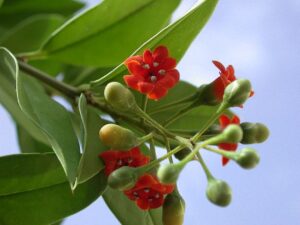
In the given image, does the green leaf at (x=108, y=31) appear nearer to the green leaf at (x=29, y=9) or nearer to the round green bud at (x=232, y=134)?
the green leaf at (x=29, y=9)

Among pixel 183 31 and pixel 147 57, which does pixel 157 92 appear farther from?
pixel 183 31

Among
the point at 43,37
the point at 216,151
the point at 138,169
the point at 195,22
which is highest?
the point at 195,22

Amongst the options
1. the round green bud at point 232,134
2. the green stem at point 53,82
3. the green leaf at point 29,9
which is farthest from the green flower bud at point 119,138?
the green leaf at point 29,9

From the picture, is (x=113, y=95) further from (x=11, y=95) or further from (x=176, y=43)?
(x=11, y=95)

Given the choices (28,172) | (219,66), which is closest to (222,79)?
(219,66)

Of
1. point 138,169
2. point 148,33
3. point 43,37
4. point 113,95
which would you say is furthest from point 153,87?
point 43,37
